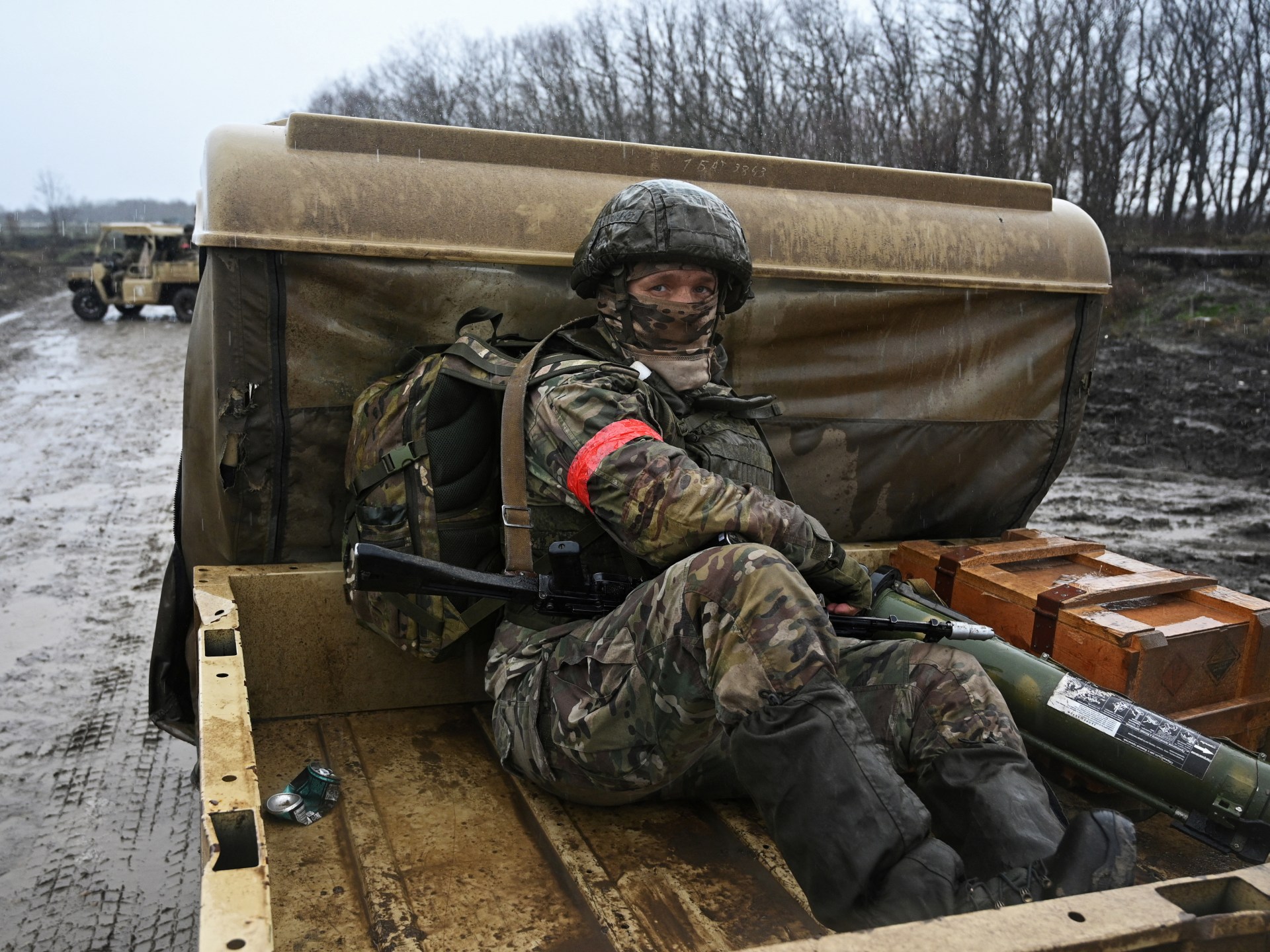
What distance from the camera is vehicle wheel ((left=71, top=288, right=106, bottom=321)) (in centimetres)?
2150

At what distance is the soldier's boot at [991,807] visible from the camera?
6.51ft

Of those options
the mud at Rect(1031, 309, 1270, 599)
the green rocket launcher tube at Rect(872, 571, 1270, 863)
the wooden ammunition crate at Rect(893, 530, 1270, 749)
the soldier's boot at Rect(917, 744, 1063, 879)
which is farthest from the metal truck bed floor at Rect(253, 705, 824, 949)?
the mud at Rect(1031, 309, 1270, 599)

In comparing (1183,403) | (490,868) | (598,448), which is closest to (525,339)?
(598,448)

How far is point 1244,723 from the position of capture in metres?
2.97

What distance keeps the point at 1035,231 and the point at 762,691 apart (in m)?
2.40

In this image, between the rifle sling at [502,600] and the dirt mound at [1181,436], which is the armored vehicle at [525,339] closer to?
the rifle sling at [502,600]

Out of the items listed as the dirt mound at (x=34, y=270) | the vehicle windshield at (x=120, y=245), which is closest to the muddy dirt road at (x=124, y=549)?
the vehicle windshield at (x=120, y=245)

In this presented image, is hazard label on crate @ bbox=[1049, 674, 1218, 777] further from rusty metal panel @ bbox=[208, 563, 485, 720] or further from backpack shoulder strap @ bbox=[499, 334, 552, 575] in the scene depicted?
rusty metal panel @ bbox=[208, 563, 485, 720]

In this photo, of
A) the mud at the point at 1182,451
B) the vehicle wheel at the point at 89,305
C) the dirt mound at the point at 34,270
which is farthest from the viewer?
the dirt mound at the point at 34,270

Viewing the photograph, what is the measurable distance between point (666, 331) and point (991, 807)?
135cm

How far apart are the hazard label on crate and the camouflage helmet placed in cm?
129

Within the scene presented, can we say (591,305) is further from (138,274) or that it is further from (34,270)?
(34,270)

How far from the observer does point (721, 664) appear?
2016mm

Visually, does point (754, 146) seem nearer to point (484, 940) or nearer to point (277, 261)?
point (277, 261)
